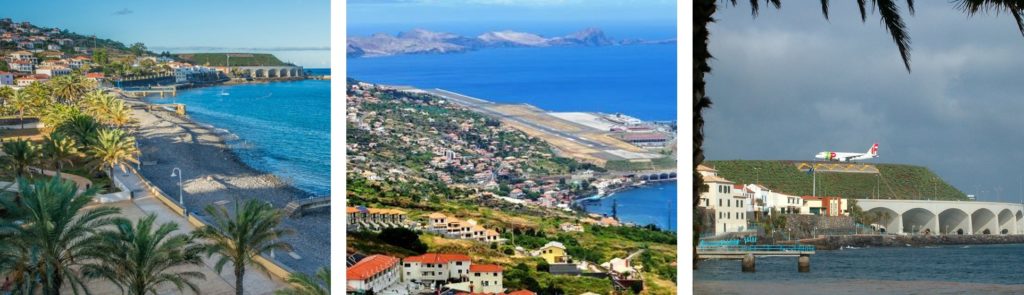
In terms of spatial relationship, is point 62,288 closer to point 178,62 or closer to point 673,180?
point 178,62

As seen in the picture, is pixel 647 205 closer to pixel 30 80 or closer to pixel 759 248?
pixel 30 80

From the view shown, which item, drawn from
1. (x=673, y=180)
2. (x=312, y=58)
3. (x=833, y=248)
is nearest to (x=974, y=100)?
(x=833, y=248)

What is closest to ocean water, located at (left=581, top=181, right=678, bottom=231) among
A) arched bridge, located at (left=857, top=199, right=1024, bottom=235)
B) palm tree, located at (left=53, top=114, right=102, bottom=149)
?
palm tree, located at (left=53, top=114, right=102, bottom=149)

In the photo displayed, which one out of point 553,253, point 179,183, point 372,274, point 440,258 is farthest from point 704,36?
point 179,183

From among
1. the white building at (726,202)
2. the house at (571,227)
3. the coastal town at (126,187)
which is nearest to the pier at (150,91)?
the coastal town at (126,187)

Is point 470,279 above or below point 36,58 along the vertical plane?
below

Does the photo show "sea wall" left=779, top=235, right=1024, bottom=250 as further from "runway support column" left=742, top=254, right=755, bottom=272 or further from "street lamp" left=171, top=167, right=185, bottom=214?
"street lamp" left=171, top=167, right=185, bottom=214

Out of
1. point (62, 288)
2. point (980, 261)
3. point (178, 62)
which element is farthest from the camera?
point (980, 261)
